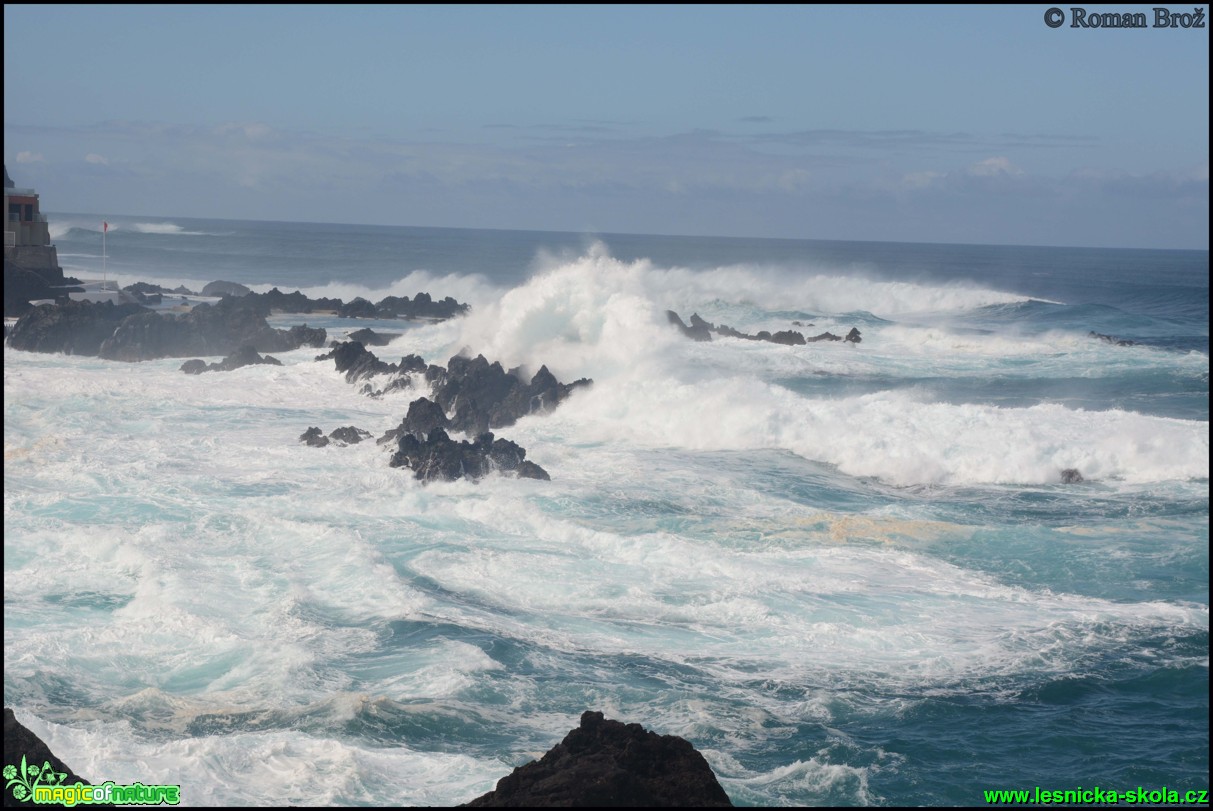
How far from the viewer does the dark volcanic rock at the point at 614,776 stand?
6.50 metres

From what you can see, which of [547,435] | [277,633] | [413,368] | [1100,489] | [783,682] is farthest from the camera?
[413,368]

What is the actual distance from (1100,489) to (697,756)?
14.1 metres

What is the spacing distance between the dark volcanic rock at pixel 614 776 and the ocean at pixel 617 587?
1.65 m

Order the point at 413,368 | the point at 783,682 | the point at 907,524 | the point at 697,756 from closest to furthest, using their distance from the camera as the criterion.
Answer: the point at 697,756 → the point at 783,682 → the point at 907,524 → the point at 413,368

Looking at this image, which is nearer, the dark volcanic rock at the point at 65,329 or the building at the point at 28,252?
the dark volcanic rock at the point at 65,329

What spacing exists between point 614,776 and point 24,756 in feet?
11.3

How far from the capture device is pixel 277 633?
1156cm

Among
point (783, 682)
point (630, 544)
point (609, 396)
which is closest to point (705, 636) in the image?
point (783, 682)

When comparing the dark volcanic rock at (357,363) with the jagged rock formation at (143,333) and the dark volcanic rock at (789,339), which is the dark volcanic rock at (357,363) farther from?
the dark volcanic rock at (789,339)

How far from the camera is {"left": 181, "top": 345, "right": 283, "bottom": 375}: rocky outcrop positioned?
29062 millimetres

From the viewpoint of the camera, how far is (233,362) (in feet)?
98.0

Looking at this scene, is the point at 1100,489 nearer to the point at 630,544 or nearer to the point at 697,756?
the point at 630,544

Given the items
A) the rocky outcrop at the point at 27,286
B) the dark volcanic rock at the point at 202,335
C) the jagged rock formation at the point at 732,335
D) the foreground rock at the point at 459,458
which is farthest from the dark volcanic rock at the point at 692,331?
the rocky outcrop at the point at 27,286

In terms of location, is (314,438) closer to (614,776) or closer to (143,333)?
(143,333)
